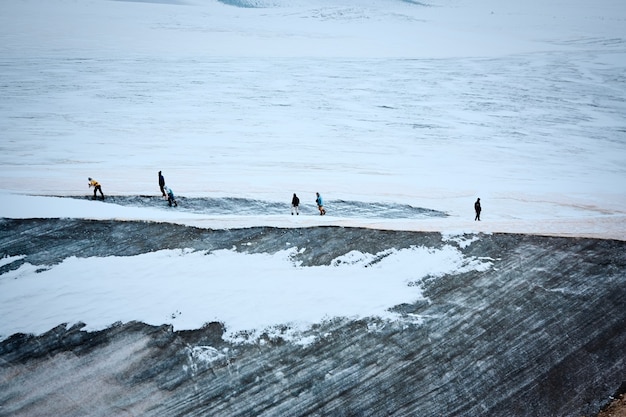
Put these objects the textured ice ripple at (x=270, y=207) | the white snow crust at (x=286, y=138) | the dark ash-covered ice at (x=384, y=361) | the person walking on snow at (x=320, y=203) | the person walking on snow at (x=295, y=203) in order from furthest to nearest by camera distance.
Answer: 1. the textured ice ripple at (x=270, y=207)
2. the person walking on snow at (x=320, y=203)
3. the person walking on snow at (x=295, y=203)
4. the white snow crust at (x=286, y=138)
5. the dark ash-covered ice at (x=384, y=361)

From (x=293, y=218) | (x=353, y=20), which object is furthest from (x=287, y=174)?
(x=353, y=20)

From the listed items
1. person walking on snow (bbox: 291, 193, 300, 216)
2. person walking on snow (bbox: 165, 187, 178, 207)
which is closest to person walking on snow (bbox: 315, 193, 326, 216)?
person walking on snow (bbox: 291, 193, 300, 216)

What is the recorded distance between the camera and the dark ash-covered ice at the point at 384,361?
7758 mm

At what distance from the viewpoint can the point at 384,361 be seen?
28.0ft

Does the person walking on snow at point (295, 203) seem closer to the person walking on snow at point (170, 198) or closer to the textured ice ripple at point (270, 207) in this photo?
the textured ice ripple at point (270, 207)

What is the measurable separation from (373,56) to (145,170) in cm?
3919

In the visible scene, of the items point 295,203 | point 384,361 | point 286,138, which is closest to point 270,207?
point 295,203

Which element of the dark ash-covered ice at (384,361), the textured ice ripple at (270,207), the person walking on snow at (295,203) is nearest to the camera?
the dark ash-covered ice at (384,361)

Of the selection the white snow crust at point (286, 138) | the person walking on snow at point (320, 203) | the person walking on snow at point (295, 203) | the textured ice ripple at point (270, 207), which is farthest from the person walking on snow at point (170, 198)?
the person walking on snow at point (320, 203)

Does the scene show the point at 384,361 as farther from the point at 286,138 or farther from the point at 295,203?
the point at 286,138

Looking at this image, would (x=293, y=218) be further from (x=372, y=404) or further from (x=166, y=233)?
(x=372, y=404)

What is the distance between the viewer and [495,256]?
37.5ft

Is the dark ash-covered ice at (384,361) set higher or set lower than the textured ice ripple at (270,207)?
lower

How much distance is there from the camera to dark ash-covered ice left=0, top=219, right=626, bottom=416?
305 inches
